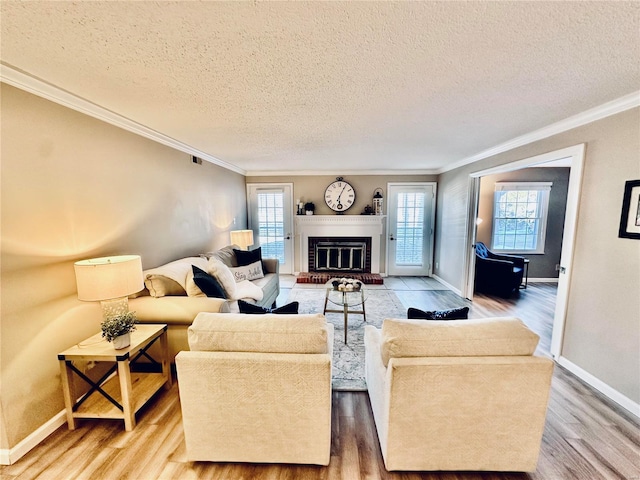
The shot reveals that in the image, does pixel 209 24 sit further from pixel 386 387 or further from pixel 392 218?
pixel 392 218

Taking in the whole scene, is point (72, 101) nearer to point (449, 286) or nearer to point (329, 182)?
point (329, 182)

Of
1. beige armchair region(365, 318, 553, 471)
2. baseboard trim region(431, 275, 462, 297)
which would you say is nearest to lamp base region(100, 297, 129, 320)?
beige armchair region(365, 318, 553, 471)

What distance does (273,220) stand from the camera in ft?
18.7

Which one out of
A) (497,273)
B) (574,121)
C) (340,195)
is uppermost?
(574,121)

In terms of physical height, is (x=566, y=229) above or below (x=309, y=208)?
below

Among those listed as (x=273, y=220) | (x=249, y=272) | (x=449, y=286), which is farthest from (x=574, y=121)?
(x=273, y=220)

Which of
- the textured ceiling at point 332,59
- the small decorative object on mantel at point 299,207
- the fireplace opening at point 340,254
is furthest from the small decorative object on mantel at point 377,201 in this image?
the textured ceiling at point 332,59

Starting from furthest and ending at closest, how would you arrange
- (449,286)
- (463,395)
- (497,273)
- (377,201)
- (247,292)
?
(377,201), (449,286), (497,273), (247,292), (463,395)

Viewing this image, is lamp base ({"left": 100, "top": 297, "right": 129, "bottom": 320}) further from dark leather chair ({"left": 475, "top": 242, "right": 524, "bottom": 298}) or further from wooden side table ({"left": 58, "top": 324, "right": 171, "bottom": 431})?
dark leather chair ({"left": 475, "top": 242, "right": 524, "bottom": 298})

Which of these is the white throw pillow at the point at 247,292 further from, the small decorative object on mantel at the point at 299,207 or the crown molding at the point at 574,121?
the crown molding at the point at 574,121

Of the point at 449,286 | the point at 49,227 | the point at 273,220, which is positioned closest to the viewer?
the point at 49,227

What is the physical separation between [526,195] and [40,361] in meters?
7.22

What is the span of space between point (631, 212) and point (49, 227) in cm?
418

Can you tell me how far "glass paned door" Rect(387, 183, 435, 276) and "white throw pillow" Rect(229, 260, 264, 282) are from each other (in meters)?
3.02
